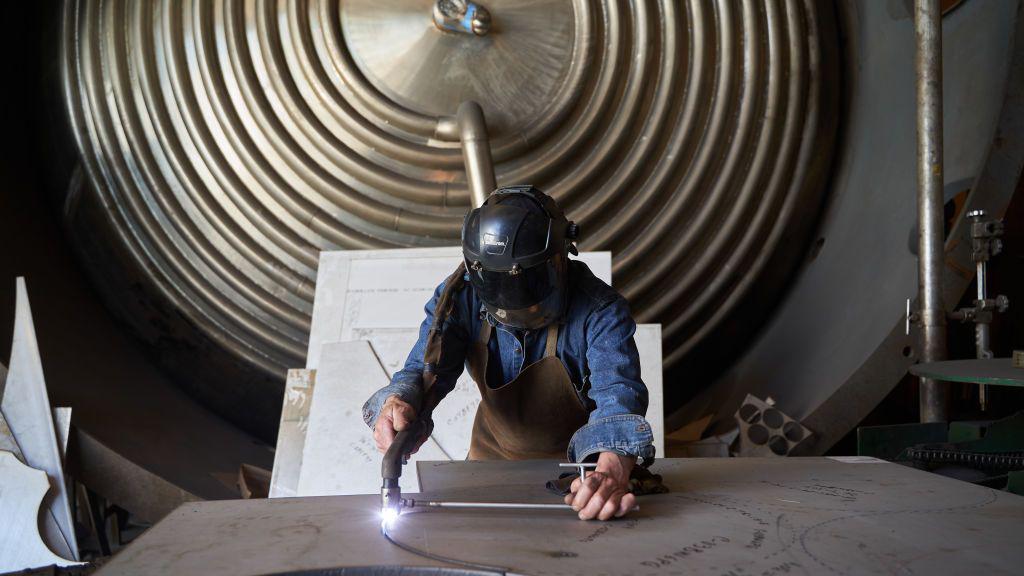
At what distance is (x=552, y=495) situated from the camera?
1567 mm

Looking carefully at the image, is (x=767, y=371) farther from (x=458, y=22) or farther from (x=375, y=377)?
(x=458, y=22)

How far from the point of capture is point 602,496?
139 cm

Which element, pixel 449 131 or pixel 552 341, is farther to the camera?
pixel 449 131

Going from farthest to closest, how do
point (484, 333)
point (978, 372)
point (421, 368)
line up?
point (978, 372)
point (484, 333)
point (421, 368)

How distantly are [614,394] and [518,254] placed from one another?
33 cm

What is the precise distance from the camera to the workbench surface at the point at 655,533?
114 centimetres

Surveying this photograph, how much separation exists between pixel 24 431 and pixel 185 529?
1935mm

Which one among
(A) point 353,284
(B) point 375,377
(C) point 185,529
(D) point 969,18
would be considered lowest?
(C) point 185,529

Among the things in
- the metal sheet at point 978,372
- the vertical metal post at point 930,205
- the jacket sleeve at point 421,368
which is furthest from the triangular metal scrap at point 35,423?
the vertical metal post at point 930,205

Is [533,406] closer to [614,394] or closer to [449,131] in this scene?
[614,394]

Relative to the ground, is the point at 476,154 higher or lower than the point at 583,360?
higher

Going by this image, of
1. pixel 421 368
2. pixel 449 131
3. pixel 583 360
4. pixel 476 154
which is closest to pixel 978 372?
pixel 583 360

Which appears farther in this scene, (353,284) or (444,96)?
(444,96)

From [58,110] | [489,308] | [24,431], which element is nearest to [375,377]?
[24,431]
